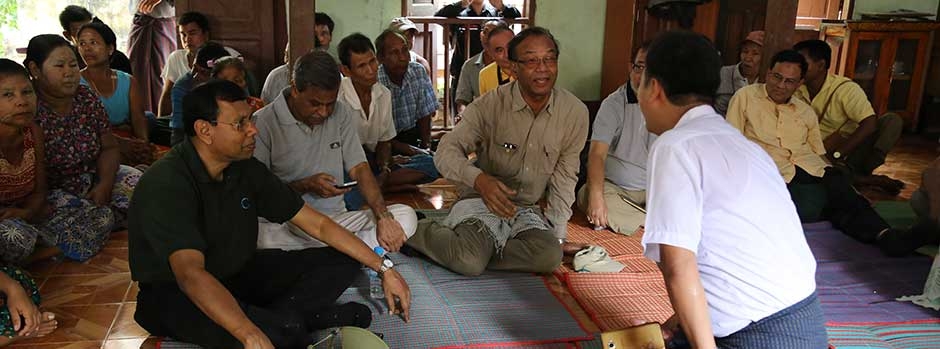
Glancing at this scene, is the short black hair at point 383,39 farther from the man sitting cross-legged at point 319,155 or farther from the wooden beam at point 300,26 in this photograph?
the man sitting cross-legged at point 319,155

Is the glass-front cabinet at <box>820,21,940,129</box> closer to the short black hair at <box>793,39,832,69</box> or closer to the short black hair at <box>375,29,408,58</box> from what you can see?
the short black hair at <box>793,39,832,69</box>

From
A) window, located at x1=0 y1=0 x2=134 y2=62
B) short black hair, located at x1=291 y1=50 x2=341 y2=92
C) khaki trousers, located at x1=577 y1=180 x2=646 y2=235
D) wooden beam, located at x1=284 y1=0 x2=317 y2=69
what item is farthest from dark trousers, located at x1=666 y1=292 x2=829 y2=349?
window, located at x1=0 y1=0 x2=134 y2=62

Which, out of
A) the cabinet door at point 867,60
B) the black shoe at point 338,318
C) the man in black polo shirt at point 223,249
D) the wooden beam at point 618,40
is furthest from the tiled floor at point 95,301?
the cabinet door at point 867,60

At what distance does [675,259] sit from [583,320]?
4.12 feet

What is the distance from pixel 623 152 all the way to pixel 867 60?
14.1 feet

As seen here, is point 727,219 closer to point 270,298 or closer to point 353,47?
point 270,298

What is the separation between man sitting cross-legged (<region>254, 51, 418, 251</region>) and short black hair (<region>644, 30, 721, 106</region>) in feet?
4.83

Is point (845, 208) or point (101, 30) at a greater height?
point (101, 30)

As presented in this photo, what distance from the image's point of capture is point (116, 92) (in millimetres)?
4430

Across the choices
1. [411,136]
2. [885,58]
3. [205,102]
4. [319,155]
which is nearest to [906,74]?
[885,58]

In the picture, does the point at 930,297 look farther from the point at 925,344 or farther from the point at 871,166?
the point at 871,166

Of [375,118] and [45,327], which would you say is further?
[375,118]

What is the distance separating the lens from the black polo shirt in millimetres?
2076

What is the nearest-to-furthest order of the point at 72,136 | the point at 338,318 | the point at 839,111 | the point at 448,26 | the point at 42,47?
the point at 338,318 < the point at 42,47 < the point at 72,136 < the point at 839,111 < the point at 448,26
